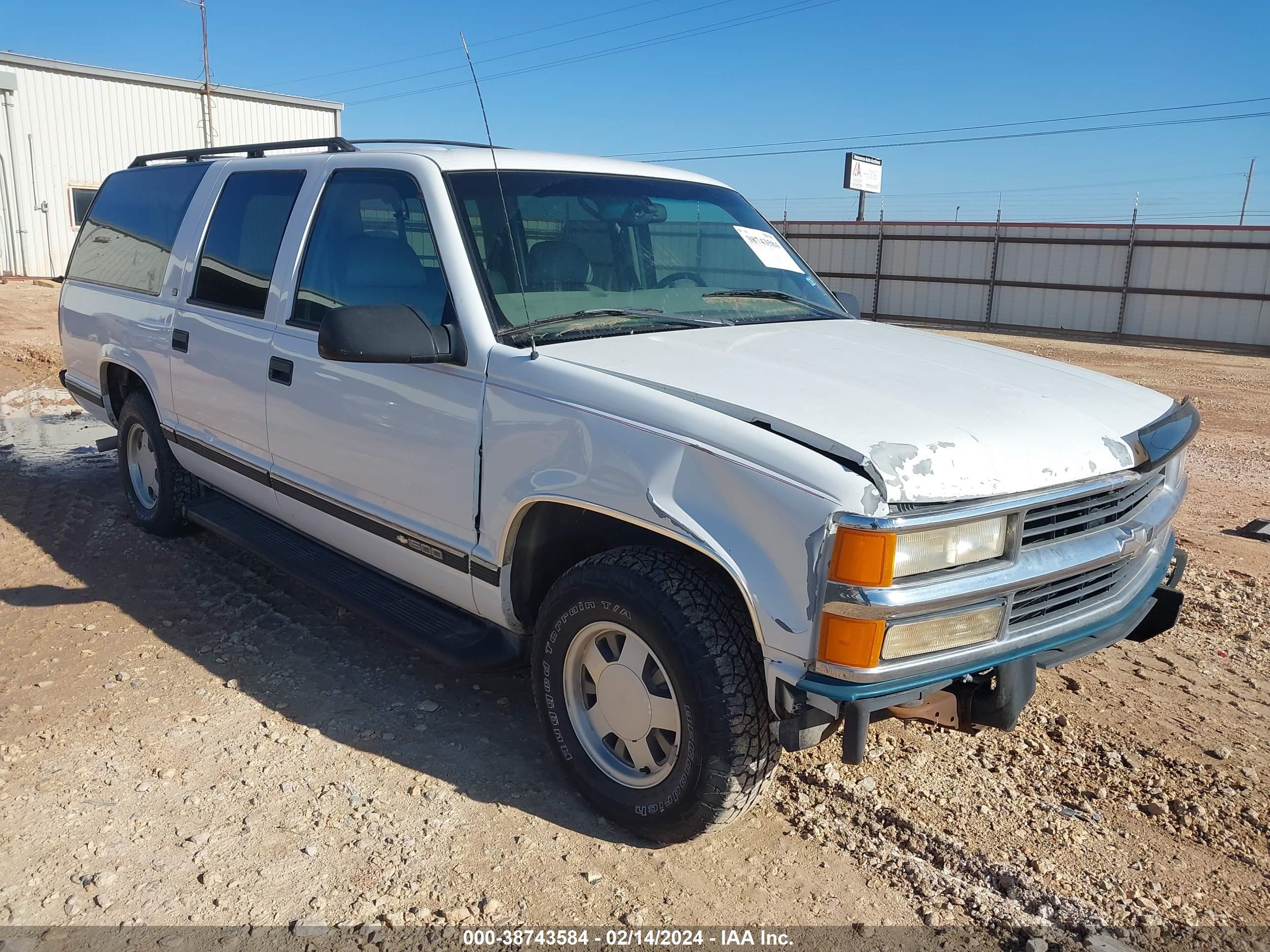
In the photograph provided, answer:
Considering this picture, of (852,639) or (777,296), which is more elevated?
(777,296)

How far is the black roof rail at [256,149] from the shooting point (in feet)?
14.3

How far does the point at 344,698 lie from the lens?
3945 mm

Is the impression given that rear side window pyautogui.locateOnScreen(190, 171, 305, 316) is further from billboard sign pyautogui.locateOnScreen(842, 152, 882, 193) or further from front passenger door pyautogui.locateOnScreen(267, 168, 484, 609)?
billboard sign pyautogui.locateOnScreen(842, 152, 882, 193)

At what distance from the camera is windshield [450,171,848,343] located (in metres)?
3.48

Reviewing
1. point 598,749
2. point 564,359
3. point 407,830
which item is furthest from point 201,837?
point 564,359

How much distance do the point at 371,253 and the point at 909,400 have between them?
2127 mm

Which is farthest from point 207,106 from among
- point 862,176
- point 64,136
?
point 862,176

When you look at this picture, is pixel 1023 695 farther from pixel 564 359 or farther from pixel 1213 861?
pixel 564 359

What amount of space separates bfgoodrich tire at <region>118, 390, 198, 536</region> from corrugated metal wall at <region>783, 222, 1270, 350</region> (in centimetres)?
1980

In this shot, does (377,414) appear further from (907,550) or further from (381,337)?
(907,550)

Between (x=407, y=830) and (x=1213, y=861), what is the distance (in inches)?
94.0

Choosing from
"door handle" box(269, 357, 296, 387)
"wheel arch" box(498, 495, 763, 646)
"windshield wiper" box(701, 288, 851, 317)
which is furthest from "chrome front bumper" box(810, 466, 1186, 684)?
"door handle" box(269, 357, 296, 387)

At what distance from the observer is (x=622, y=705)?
10.0ft

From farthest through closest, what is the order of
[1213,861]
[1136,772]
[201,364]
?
[201,364] < [1136,772] < [1213,861]
